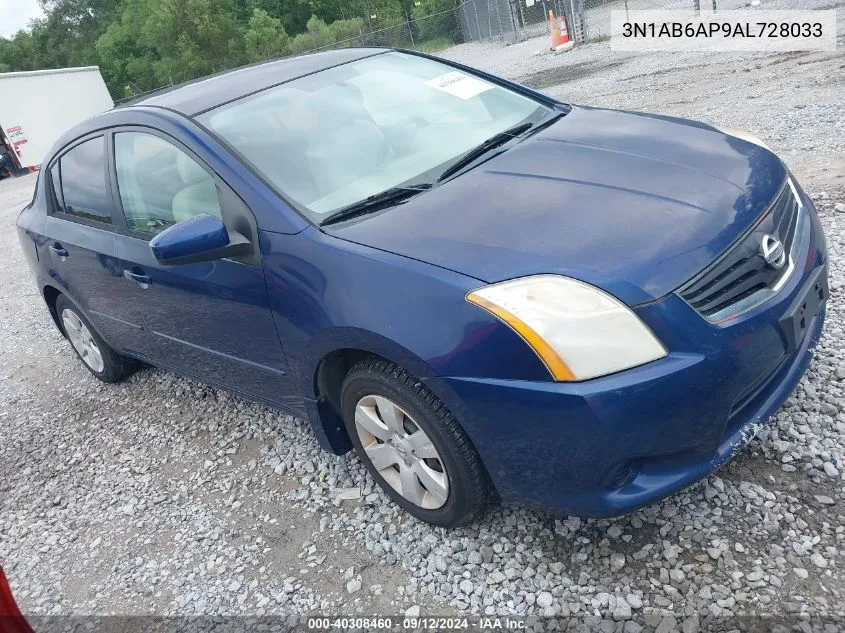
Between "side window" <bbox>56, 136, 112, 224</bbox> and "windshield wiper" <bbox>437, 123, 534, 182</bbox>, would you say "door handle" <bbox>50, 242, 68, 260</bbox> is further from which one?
"windshield wiper" <bbox>437, 123, 534, 182</bbox>

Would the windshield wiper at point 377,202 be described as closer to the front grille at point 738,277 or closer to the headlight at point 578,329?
the headlight at point 578,329

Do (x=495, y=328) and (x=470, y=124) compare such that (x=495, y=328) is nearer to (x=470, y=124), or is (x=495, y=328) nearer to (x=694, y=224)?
(x=694, y=224)

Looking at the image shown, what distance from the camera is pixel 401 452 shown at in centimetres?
262

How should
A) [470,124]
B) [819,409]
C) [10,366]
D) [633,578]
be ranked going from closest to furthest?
[633,578] → [819,409] → [470,124] → [10,366]

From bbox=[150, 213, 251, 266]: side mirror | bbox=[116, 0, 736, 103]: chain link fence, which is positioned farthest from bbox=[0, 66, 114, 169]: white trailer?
bbox=[150, 213, 251, 266]: side mirror

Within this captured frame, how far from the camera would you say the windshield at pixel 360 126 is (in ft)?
9.36

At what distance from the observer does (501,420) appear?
2164mm

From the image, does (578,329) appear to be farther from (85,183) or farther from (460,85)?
(85,183)

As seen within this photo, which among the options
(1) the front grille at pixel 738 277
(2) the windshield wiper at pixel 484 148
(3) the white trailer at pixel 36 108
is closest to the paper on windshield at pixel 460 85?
(2) the windshield wiper at pixel 484 148

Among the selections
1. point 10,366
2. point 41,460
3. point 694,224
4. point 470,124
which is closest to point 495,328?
point 694,224

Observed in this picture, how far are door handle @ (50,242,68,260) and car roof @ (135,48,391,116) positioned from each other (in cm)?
109

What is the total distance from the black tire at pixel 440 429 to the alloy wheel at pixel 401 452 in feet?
0.12

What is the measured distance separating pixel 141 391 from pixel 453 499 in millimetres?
2923

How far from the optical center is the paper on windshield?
348 cm
